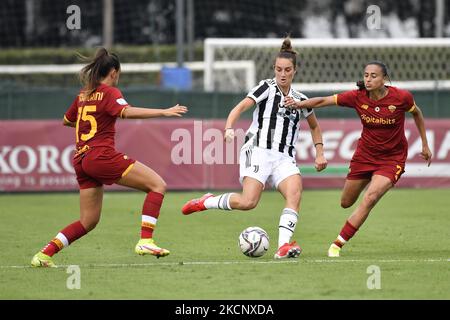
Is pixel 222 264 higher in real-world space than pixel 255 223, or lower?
higher

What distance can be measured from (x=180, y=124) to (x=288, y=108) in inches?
396

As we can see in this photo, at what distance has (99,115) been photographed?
980cm

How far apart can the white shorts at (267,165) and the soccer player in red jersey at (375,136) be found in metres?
0.60

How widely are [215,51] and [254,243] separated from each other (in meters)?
14.8

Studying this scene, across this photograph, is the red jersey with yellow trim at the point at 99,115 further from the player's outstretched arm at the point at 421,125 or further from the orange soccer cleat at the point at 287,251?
the player's outstretched arm at the point at 421,125

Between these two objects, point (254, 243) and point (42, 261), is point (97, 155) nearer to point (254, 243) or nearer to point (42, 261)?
point (42, 261)

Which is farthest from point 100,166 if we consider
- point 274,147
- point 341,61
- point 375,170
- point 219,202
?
point 341,61

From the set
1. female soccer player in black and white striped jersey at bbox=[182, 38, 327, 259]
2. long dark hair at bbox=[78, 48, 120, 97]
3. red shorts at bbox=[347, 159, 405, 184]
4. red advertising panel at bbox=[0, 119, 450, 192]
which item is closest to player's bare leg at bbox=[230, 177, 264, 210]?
female soccer player in black and white striped jersey at bbox=[182, 38, 327, 259]

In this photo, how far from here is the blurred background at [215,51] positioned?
69.4 ft

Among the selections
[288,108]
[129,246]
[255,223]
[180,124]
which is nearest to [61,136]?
[180,124]

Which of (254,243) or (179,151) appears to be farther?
(179,151)

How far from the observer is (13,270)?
9867 millimetres
